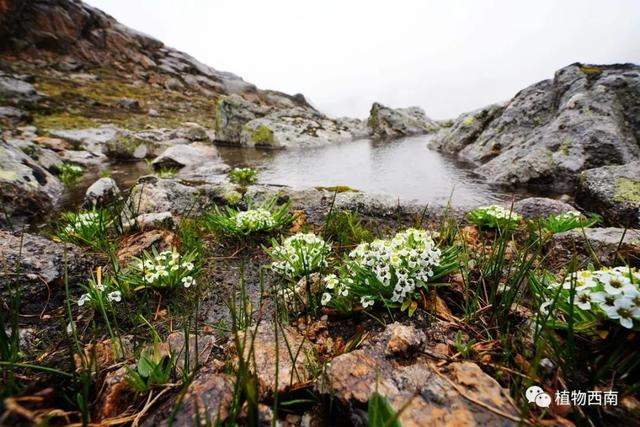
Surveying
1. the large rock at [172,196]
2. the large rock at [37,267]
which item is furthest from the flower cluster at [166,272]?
the large rock at [172,196]

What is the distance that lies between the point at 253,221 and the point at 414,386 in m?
2.98

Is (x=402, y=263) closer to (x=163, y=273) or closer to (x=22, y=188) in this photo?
(x=163, y=273)

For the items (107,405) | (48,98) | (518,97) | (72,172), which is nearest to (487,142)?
(518,97)

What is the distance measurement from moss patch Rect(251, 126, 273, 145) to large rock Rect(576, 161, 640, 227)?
15878 mm

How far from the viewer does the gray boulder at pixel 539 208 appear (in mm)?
4688

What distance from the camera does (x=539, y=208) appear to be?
482 cm

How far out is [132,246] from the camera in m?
3.67

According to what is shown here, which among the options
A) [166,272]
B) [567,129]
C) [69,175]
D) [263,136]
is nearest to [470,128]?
[567,129]

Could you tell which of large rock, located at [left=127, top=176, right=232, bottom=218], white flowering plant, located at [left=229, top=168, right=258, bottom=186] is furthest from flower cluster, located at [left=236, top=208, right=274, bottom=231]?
white flowering plant, located at [left=229, top=168, right=258, bottom=186]

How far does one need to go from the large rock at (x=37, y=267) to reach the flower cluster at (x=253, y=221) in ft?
5.63

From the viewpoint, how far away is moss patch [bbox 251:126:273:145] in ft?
59.9

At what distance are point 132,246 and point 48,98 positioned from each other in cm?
2994
